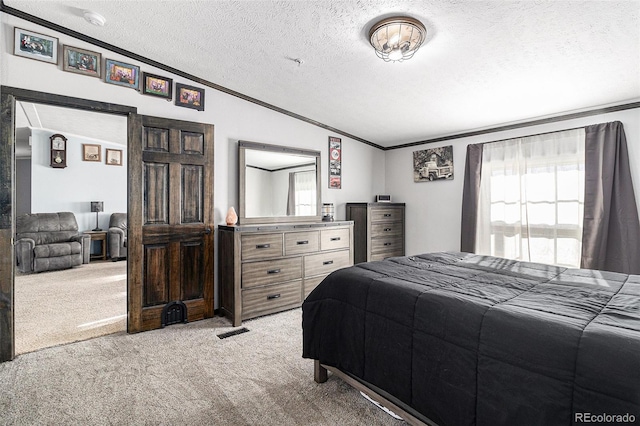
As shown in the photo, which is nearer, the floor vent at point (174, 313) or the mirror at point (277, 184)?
the floor vent at point (174, 313)

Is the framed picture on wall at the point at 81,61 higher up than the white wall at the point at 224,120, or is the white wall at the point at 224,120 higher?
the framed picture on wall at the point at 81,61

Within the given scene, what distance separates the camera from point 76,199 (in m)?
6.74

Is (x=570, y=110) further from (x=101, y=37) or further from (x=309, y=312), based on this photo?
(x=101, y=37)

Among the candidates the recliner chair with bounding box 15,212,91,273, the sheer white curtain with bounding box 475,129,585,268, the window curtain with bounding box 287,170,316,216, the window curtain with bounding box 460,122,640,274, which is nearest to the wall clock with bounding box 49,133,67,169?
the recliner chair with bounding box 15,212,91,273

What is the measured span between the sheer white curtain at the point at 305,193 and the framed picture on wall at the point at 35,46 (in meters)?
2.63

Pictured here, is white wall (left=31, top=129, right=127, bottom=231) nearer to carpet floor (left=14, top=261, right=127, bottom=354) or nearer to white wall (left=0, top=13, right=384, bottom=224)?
carpet floor (left=14, top=261, right=127, bottom=354)

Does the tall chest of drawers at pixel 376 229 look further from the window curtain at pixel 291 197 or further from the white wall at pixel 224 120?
the window curtain at pixel 291 197

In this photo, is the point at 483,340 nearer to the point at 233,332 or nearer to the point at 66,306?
the point at 233,332

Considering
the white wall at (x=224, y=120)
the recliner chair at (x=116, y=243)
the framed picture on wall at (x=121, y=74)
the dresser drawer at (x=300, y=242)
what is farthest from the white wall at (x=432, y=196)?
the recliner chair at (x=116, y=243)

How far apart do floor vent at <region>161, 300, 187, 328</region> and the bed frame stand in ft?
5.84

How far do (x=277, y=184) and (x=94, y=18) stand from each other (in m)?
2.29

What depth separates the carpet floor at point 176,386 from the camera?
1.77 m

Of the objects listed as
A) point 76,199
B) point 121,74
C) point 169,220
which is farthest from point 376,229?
point 76,199

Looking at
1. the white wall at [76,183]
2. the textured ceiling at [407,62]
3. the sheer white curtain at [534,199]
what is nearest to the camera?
the textured ceiling at [407,62]
